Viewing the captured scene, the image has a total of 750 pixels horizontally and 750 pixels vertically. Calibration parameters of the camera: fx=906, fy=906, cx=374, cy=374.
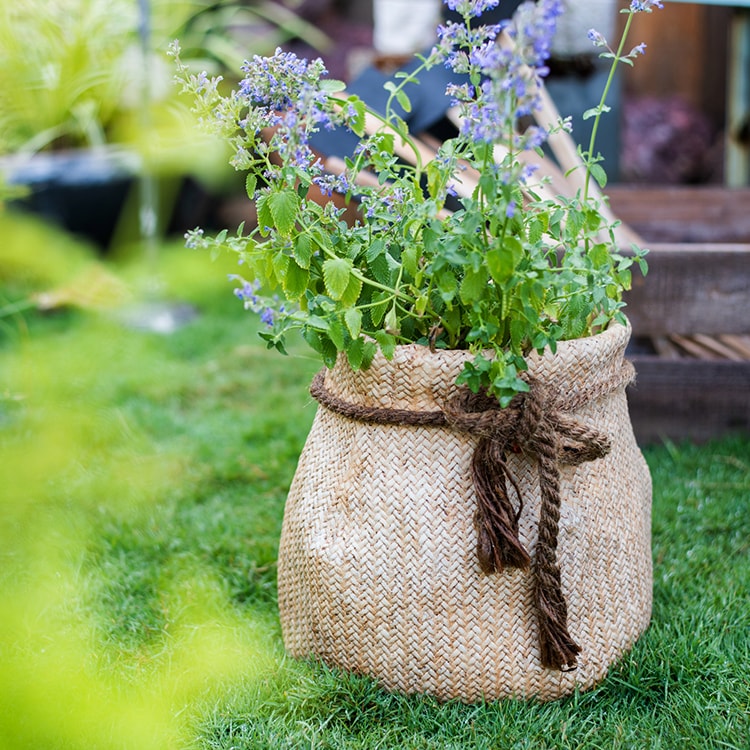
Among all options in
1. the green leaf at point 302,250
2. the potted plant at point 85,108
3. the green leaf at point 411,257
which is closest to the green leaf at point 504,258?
the green leaf at point 411,257

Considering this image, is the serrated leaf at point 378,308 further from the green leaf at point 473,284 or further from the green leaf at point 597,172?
the green leaf at point 597,172

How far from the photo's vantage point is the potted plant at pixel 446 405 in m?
1.22

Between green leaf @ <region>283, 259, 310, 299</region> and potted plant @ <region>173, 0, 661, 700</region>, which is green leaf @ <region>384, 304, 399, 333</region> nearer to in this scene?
potted plant @ <region>173, 0, 661, 700</region>

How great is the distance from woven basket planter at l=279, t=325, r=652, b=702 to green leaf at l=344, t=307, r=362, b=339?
9 centimetres

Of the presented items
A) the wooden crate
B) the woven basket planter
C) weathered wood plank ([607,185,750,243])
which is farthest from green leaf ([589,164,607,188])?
weathered wood plank ([607,185,750,243])

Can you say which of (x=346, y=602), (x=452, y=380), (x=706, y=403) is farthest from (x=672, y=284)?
(x=346, y=602)

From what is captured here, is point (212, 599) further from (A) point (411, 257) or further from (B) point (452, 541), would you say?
(A) point (411, 257)

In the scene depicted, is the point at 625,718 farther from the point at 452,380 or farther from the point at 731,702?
the point at 452,380

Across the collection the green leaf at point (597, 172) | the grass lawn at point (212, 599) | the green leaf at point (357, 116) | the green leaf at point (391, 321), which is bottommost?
the grass lawn at point (212, 599)

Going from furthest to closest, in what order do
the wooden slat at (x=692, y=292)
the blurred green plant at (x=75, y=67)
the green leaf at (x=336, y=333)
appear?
the blurred green plant at (x=75, y=67), the wooden slat at (x=692, y=292), the green leaf at (x=336, y=333)

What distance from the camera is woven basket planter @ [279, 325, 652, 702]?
1286 millimetres

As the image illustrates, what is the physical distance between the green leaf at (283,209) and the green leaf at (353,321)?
145mm

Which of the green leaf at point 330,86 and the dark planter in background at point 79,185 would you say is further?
the dark planter in background at point 79,185

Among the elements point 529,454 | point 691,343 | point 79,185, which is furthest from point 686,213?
point 79,185
